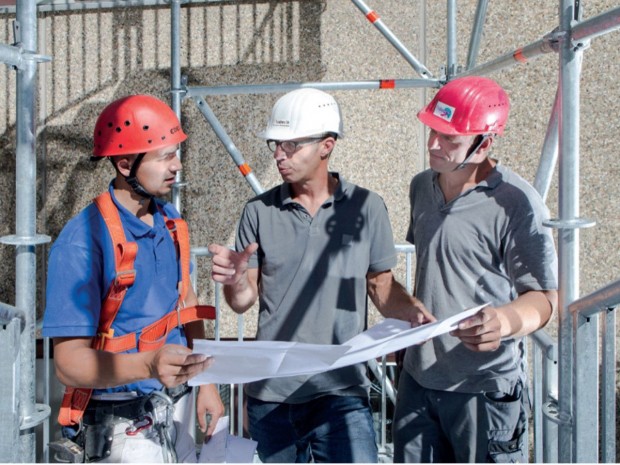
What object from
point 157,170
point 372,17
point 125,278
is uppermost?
point 372,17

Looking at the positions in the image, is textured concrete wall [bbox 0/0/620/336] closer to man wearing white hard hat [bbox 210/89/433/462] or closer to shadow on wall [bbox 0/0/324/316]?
shadow on wall [bbox 0/0/324/316]

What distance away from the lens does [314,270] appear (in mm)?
2746

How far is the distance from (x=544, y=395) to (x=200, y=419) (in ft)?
3.98

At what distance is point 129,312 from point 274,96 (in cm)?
298

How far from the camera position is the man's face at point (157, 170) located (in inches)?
102

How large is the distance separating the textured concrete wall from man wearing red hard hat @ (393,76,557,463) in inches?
94.4

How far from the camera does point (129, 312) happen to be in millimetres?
2432

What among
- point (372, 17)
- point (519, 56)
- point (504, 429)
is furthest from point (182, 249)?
point (372, 17)

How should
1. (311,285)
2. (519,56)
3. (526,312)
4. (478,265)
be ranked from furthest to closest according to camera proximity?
(519,56)
(311,285)
(478,265)
(526,312)

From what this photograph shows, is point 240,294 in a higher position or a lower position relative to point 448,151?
lower

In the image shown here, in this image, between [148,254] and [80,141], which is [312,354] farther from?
[80,141]

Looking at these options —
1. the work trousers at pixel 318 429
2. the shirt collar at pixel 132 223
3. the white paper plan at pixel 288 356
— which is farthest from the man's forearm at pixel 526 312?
the shirt collar at pixel 132 223

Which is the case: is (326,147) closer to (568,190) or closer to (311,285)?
(311,285)

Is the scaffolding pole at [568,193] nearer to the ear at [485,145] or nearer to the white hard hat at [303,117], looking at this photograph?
the ear at [485,145]
